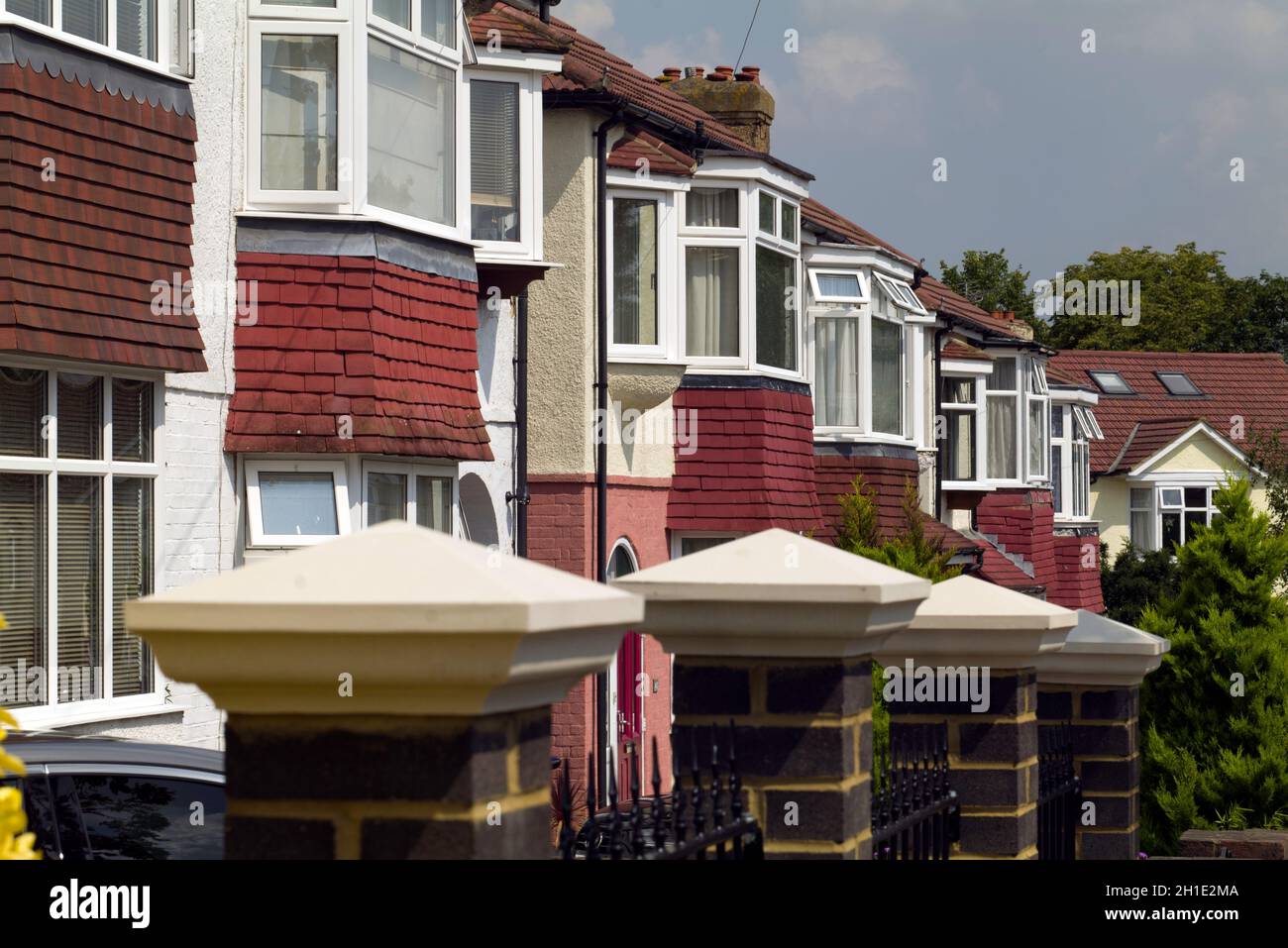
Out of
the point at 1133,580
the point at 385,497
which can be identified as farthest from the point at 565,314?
the point at 1133,580

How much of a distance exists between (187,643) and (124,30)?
29.5 ft

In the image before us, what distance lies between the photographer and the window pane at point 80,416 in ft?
35.2

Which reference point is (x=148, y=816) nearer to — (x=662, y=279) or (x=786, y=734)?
(x=786, y=734)

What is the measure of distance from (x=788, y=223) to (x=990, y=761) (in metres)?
16.3

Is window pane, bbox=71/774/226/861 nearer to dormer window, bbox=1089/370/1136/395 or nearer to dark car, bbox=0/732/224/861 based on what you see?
dark car, bbox=0/732/224/861

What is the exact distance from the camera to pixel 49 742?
6.10m

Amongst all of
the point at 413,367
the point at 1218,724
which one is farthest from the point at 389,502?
the point at 1218,724

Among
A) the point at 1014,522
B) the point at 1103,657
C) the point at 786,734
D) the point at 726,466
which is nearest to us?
the point at 786,734

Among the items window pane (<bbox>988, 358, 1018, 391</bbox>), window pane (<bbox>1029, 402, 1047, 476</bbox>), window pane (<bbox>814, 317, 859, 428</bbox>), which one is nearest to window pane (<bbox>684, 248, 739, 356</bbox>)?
window pane (<bbox>814, 317, 859, 428</bbox>)

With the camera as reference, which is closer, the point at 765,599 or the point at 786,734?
the point at 765,599

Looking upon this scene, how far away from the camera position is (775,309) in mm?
21750

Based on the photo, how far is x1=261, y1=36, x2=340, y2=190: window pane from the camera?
12719 millimetres

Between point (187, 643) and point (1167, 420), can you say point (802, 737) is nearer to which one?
point (187, 643)
